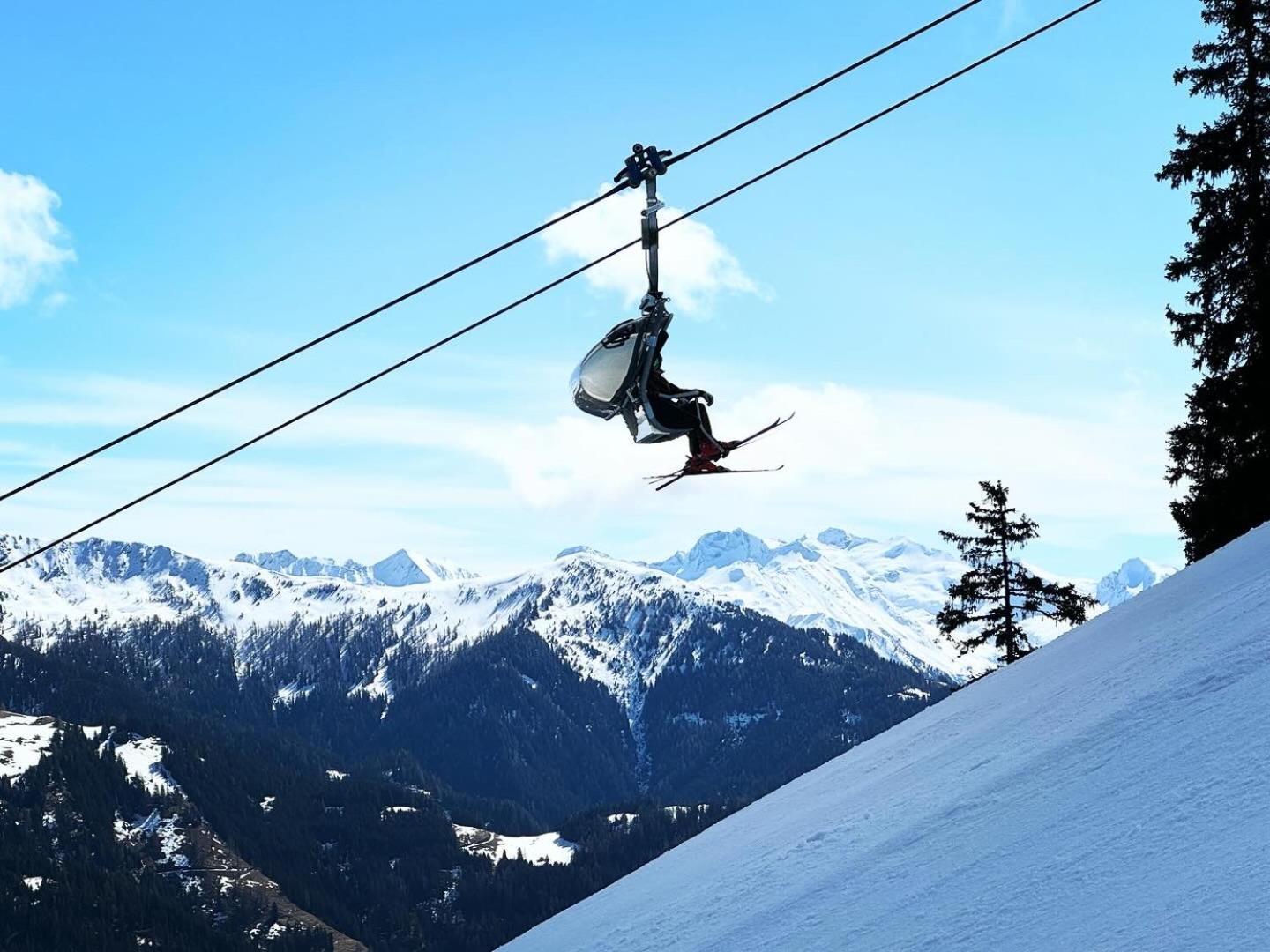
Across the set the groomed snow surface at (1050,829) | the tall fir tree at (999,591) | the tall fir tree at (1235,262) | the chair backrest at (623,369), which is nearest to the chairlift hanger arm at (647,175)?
the chair backrest at (623,369)

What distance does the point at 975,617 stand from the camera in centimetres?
3634

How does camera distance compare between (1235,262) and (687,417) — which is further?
(1235,262)

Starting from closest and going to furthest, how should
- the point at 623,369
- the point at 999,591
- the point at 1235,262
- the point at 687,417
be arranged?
the point at 623,369 → the point at 687,417 → the point at 1235,262 → the point at 999,591

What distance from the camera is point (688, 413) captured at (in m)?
8.26

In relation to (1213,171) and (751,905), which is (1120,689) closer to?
(751,905)

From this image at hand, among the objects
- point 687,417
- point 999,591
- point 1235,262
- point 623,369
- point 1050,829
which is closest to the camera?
point 1050,829

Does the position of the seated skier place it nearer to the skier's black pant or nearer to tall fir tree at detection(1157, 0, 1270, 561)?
the skier's black pant

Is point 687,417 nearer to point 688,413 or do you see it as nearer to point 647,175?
point 688,413

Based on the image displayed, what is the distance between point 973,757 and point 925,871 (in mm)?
2635

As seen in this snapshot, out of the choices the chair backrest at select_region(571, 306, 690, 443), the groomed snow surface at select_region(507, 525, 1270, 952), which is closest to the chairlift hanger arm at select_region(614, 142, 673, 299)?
the chair backrest at select_region(571, 306, 690, 443)

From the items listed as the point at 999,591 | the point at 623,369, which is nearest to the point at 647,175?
the point at 623,369

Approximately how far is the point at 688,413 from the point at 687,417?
0.03 metres

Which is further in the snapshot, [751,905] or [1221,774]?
[751,905]

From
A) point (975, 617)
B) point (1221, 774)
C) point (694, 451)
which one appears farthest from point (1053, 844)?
point (975, 617)
